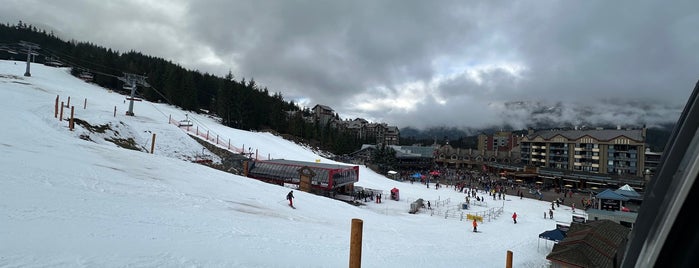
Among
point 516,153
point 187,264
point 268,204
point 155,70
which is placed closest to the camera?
point 187,264

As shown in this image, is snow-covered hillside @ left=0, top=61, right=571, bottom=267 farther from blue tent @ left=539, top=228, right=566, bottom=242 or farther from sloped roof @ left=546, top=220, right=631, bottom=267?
sloped roof @ left=546, top=220, right=631, bottom=267

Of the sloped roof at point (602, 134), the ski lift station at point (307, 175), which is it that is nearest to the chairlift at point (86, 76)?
the ski lift station at point (307, 175)

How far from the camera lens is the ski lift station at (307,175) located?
29219 millimetres

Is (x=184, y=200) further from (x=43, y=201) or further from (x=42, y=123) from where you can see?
(x=42, y=123)

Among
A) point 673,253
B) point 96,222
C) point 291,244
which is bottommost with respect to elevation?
point 291,244

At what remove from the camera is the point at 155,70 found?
298 ft

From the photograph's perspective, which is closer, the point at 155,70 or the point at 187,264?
the point at 187,264

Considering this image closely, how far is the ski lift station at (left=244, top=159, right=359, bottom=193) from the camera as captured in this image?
29219mm

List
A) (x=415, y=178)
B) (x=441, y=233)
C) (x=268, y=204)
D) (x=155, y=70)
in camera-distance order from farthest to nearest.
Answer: (x=155, y=70)
(x=415, y=178)
(x=441, y=233)
(x=268, y=204)

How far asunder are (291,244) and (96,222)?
5.46m

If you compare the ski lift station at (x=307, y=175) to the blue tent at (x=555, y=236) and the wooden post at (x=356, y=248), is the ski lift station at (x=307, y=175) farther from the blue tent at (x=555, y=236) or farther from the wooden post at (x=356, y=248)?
the wooden post at (x=356, y=248)

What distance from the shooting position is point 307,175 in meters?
29.0

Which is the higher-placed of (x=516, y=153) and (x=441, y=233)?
(x=516, y=153)

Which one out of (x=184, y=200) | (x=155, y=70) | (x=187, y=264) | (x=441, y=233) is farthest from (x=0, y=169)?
(x=155, y=70)
